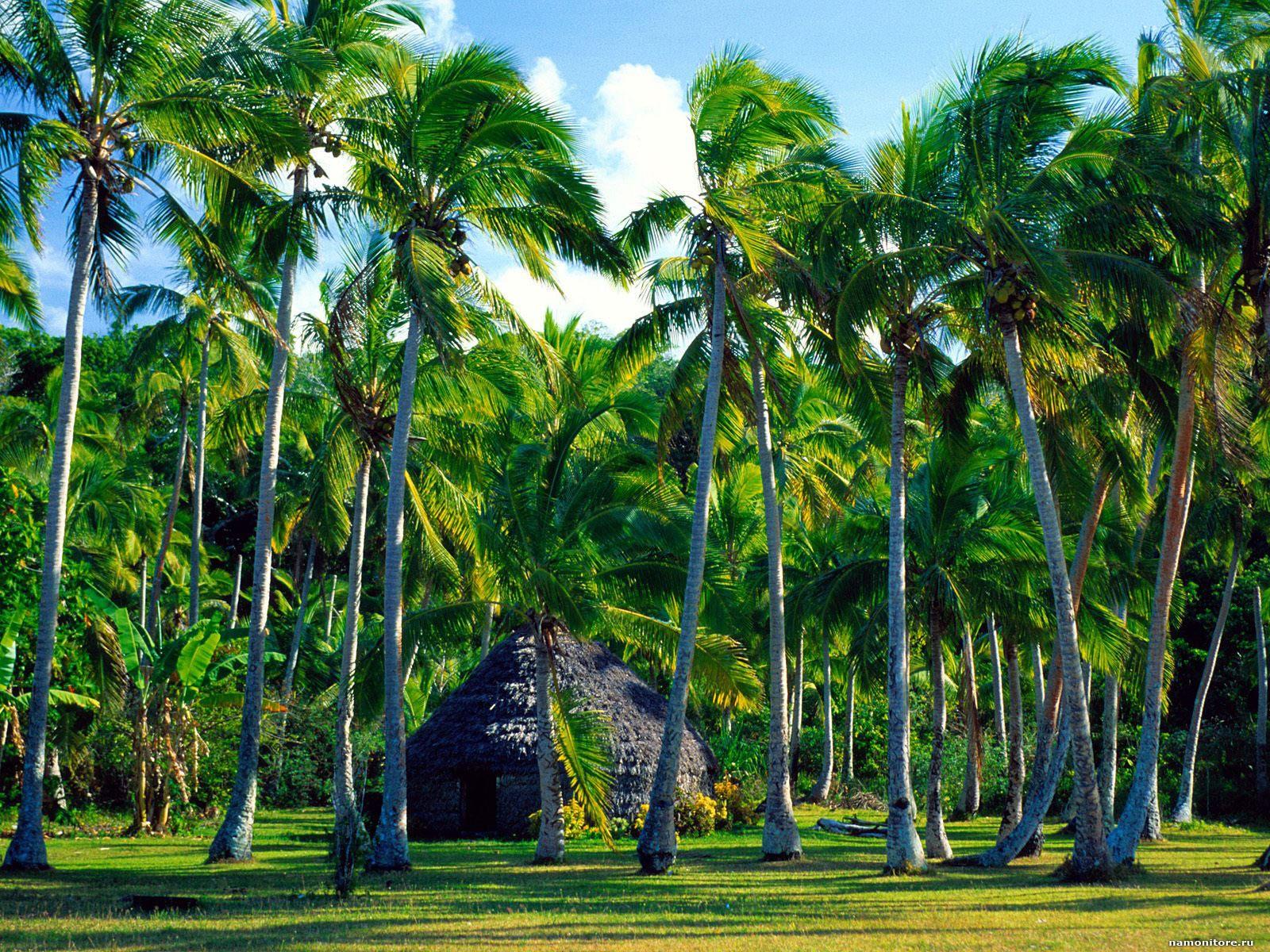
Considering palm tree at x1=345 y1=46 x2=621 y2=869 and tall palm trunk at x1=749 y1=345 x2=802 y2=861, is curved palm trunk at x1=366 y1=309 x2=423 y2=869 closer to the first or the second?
palm tree at x1=345 y1=46 x2=621 y2=869

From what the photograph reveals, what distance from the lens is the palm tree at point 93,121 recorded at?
40.7 ft

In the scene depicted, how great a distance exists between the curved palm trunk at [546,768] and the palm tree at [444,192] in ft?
7.19

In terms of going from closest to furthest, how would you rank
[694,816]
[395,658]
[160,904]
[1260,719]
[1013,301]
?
[160,904]
[1013,301]
[395,658]
[694,816]
[1260,719]

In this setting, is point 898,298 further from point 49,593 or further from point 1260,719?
point 1260,719

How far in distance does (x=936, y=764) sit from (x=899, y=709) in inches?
95.9

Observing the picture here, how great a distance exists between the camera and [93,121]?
507 inches

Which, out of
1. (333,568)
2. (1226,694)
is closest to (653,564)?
(1226,694)

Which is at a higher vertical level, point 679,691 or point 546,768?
point 679,691

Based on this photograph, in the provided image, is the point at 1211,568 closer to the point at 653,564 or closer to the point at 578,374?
the point at 578,374

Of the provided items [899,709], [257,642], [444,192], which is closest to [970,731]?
[899,709]

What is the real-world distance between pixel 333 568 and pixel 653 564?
2729 centimetres

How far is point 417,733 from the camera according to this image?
851 inches

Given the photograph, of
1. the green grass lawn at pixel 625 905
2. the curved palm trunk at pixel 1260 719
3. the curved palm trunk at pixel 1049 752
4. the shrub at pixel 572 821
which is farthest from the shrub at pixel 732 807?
the curved palm trunk at pixel 1260 719

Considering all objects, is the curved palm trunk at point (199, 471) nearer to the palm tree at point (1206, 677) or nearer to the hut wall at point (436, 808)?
the hut wall at point (436, 808)
